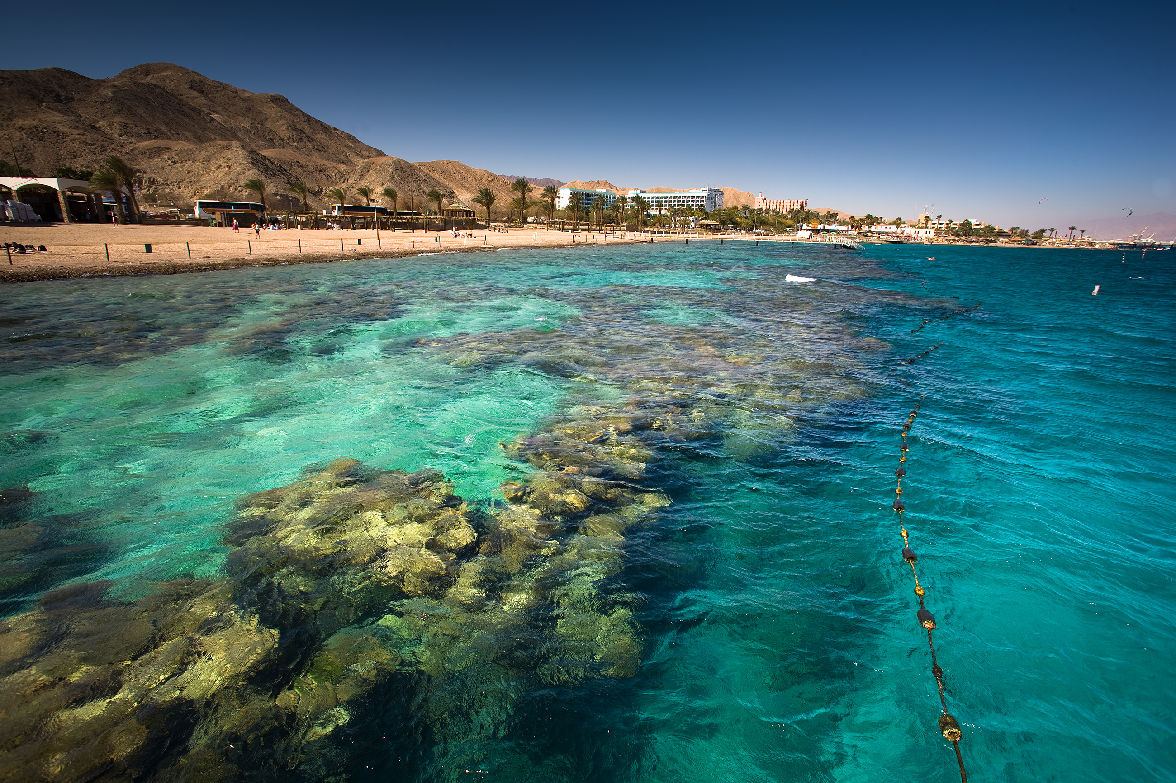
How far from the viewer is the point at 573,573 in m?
6.32

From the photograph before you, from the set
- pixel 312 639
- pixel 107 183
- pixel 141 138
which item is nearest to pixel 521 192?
pixel 107 183

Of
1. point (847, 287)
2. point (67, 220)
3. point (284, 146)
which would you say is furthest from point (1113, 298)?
point (284, 146)

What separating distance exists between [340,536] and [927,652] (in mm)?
7471

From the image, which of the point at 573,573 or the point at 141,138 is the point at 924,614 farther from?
A: the point at 141,138

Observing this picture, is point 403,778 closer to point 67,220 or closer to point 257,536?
point 257,536

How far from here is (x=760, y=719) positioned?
4.79 meters

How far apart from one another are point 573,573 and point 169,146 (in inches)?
6299

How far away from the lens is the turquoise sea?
4.42 meters

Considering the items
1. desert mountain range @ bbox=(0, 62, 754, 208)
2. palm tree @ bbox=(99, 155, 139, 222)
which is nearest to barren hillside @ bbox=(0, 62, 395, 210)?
desert mountain range @ bbox=(0, 62, 754, 208)

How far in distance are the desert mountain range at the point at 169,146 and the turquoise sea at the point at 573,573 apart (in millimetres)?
105529

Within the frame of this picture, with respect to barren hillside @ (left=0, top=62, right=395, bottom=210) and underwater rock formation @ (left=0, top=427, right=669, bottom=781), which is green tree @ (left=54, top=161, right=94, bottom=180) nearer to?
barren hillside @ (left=0, top=62, right=395, bottom=210)

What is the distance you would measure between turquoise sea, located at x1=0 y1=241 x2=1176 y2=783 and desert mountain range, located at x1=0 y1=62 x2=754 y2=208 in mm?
105529

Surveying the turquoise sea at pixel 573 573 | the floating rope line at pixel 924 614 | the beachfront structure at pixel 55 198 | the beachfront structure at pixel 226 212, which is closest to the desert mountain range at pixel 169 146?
the beachfront structure at pixel 226 212

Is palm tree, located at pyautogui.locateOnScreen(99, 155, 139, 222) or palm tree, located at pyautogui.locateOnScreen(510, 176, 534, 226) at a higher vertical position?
palm tree, located at pyautogui.locateOnScreen(510, 176, 534, 226)
